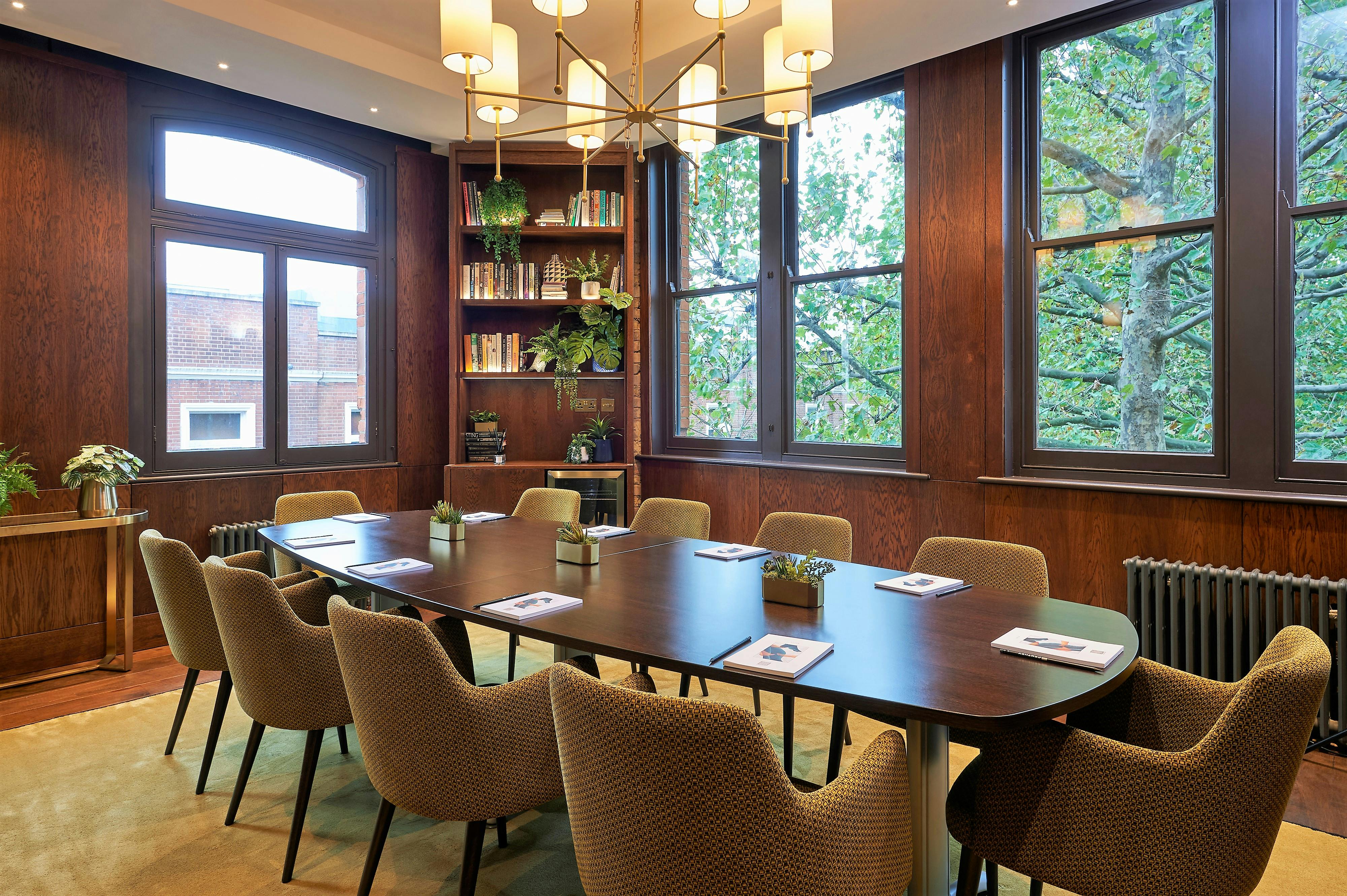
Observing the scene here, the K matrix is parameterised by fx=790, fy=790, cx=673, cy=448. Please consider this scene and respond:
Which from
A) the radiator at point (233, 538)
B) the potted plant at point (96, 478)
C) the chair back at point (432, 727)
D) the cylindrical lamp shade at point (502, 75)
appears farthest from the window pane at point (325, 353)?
the chair back at point (432, 727)

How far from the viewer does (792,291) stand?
5148 millimetres

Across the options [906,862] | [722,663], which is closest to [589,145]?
[722,663]

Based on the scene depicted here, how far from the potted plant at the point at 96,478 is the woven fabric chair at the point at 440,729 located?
10.3 feet

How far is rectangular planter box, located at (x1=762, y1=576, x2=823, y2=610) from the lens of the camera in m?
2.24

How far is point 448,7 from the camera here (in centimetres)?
247

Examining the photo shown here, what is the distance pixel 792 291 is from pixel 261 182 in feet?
11.7

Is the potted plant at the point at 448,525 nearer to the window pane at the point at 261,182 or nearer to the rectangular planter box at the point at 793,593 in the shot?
the rectangular planter box at the point at 793,593

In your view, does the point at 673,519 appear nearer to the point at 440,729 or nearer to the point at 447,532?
the point at 447,532

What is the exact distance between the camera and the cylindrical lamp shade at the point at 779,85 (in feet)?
9.20

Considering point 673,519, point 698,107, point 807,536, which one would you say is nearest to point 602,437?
point 673,519

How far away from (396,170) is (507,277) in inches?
44.9

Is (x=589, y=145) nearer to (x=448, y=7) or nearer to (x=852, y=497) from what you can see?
(x=448, y=7)

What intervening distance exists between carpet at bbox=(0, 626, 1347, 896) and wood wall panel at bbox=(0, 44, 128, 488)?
1.71 m

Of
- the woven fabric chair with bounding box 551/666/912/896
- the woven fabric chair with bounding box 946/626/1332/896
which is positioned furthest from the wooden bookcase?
the woven fabric chair with bounding box 551/666/912/896
